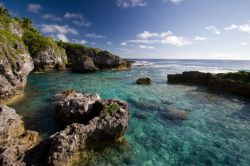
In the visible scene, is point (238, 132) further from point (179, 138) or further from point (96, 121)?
point (96, 121)

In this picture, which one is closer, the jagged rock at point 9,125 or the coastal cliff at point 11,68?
the jagged rock at point 9,125

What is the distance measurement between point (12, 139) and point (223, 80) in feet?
116

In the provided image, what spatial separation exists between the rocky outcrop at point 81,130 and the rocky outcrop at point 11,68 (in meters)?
9.70

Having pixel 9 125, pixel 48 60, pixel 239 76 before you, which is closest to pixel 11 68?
pixel 9 125

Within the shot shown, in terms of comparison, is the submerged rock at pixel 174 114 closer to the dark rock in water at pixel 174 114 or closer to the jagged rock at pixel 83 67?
the dark rock in water at pixel 174 114

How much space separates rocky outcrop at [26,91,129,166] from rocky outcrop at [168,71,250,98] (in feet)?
81.0

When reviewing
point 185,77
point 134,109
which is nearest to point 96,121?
point 134,109

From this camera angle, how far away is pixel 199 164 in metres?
11.3

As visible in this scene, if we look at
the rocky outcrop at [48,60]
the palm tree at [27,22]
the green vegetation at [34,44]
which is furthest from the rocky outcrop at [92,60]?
the palm tree at [27,22]

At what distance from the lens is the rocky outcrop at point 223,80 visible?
1200 inches

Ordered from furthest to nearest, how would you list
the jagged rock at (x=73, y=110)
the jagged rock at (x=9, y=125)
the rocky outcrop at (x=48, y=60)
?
the rocky outcrop at (x=48, y=60) → the jagged rock at (x=73, y=110) → the jagged rock at (x=9, y=125)

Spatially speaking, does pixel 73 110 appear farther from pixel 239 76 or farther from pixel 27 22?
pixel 27 22

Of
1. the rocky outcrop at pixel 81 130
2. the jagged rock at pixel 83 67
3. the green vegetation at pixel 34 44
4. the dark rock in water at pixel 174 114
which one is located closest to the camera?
the rocky outcrop at pixel 81 130

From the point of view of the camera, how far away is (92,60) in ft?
258
